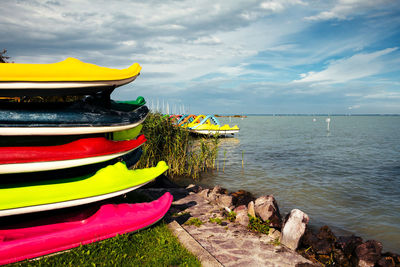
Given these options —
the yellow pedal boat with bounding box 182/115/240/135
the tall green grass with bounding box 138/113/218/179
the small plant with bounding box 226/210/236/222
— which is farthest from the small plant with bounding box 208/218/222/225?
the yellow pedal boat with bounding box 182/115/240/135

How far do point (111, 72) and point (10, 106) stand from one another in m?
1.61

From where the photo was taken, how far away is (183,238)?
4758mm

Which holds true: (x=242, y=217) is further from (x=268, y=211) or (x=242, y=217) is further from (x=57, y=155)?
(x=57, y=155)

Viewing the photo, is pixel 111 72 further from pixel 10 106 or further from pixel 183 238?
pixel 183 238

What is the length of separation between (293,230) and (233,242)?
113 centimetres

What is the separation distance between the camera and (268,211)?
224 inches

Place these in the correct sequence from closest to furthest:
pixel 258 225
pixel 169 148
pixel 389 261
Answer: pixel 389 261 → pixel 258 225 → pixel 169 148

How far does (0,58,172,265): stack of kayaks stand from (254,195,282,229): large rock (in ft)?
6.94

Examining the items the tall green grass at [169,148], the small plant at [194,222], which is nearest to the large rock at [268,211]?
the small plant at [194,222]

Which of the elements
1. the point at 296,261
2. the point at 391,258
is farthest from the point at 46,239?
the point at 391,258

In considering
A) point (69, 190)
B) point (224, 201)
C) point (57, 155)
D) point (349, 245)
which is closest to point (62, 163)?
point (57, 155)

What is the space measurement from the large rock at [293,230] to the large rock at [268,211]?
0.32 meters

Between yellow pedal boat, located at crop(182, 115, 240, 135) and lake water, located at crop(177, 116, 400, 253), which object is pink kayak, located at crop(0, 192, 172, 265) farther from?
yellow pedal boat, located at crop(182, 115, 240, 135)

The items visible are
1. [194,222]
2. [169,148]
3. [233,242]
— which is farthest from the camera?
[169,148]
